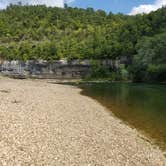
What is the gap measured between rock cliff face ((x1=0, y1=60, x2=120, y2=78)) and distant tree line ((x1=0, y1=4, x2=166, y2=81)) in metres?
2.61

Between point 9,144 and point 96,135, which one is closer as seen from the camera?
point 9,144

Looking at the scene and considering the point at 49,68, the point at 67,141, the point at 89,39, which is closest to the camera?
the point at 67,141

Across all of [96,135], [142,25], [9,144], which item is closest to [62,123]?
[96,135]

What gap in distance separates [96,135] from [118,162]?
203 inches

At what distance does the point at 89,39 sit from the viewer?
157875 millimetres

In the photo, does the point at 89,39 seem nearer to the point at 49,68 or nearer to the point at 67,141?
the point at 49,68

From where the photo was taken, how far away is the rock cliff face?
139 metres

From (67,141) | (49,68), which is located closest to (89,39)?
(49,68)

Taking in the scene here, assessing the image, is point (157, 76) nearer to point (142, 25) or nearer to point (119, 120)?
point (142, 25)

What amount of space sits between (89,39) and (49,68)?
84.7 feet

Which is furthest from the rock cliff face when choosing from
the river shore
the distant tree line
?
the river shore

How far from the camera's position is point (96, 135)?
22516mm

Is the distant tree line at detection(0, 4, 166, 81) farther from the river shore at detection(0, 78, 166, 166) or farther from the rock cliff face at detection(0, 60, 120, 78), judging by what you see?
the river shore at detection(0, 78, 166, 166)

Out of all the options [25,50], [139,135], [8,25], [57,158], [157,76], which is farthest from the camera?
[8,25]
